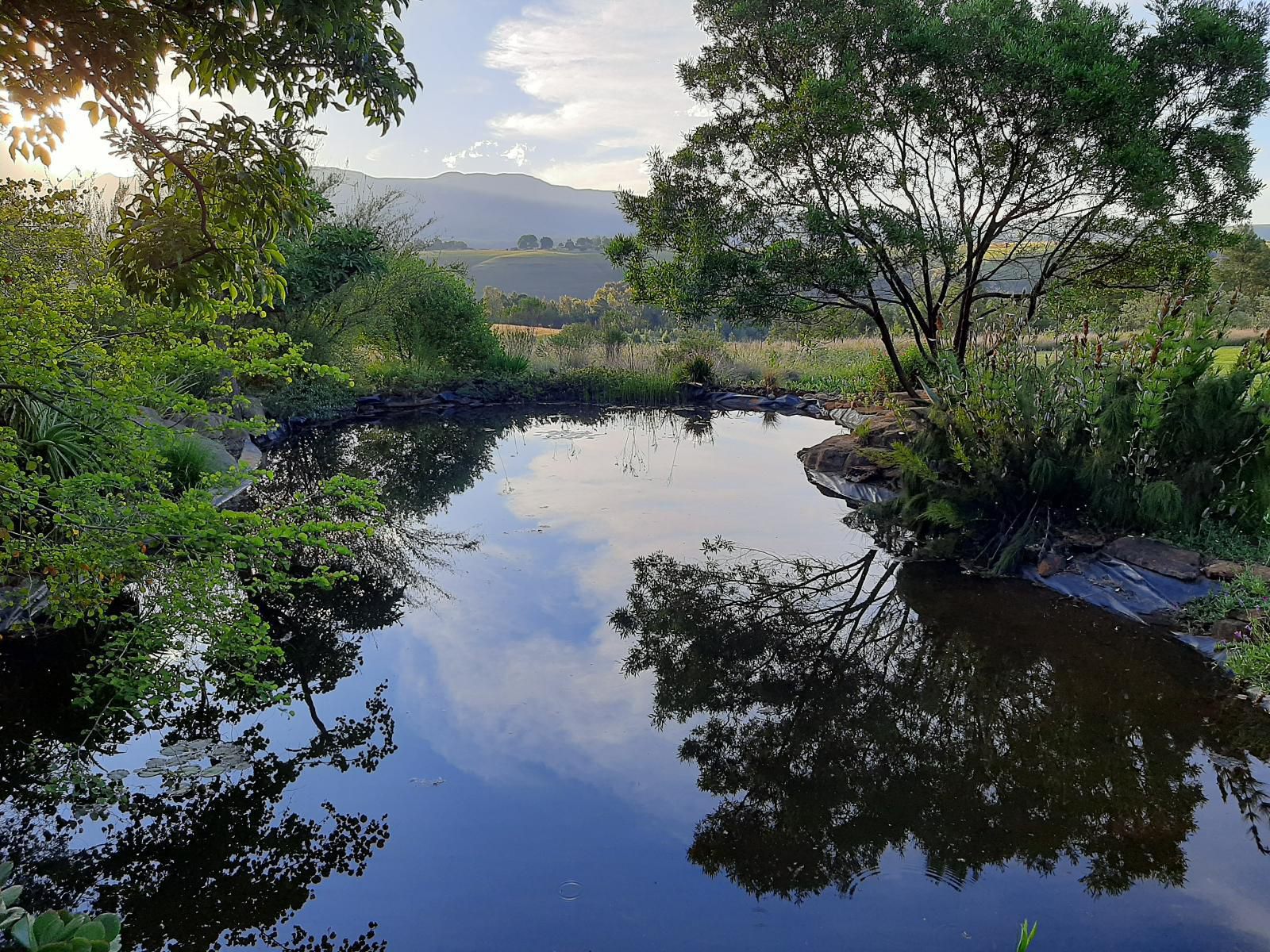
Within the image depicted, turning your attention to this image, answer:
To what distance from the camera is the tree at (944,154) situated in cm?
777

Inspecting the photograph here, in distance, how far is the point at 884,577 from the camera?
18.8ft

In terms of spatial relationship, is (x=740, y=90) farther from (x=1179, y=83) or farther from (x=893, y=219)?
(x=1179, y=83)

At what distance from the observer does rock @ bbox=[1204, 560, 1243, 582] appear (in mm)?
4684

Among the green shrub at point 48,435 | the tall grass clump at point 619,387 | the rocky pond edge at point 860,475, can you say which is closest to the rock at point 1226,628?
the rocky pond edge at point 860,475

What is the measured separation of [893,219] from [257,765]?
814cm

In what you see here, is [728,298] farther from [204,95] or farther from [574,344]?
[574,344]

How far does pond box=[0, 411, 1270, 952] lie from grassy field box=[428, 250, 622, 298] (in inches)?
2512

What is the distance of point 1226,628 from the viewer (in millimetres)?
4289

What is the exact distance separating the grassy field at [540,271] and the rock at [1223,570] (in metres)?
64.1

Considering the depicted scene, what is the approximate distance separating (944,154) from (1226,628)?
646 centimetres

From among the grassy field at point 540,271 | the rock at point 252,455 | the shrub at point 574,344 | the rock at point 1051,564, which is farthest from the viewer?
the grassy field at point 540,271

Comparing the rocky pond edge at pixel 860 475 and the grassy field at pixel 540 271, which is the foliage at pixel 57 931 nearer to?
the rocky pond edge at pixel 860 475

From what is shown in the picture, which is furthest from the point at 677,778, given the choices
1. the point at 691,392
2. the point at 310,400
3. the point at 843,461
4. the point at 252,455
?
the point at 691,392

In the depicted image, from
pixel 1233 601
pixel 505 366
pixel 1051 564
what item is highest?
pixel 505 366
